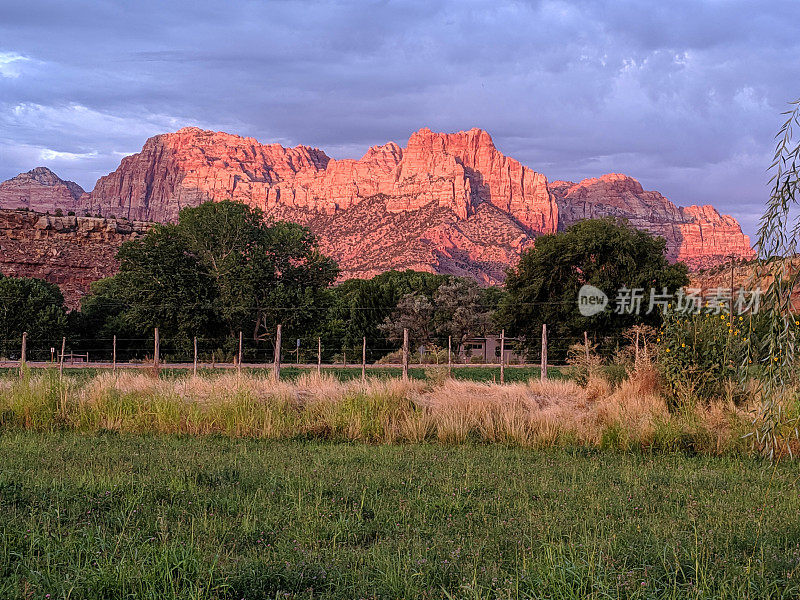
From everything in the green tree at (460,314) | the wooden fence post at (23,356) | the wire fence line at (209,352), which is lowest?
the wire fence line at (209,352)

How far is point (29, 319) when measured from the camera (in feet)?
143

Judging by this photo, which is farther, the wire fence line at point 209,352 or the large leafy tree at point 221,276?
the large leafy tree at point 221,276

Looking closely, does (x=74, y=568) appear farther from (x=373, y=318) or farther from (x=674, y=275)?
(x=373, y=318)

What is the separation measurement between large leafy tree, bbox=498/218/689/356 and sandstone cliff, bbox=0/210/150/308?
58.7 metres

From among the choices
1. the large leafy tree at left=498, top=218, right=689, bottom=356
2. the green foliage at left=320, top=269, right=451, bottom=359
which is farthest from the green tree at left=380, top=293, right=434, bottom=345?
the large leafy tree at left=498, top=218, right=689, bottom=356

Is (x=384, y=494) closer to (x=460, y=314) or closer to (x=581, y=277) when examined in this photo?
(x=581, y=277)

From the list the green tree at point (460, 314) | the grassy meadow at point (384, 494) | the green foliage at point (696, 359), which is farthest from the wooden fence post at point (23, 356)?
the green tree at point (460, 314)

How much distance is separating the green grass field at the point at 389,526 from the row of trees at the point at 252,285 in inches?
1002

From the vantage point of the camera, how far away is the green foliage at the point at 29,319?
42.2 m

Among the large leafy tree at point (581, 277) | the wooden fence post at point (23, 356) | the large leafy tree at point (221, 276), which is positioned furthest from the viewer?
the large leafy tree at point (221, 276)

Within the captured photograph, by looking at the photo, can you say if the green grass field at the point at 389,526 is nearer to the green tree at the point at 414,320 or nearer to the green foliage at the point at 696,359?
the green foliage at the point at 696,359

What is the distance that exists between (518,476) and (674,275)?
99.3 feet

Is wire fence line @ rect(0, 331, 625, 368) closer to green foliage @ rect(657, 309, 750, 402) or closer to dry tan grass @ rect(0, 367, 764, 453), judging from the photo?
green foliage @ rect(657, 309, 750, 402)

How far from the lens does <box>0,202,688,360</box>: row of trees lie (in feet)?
118
